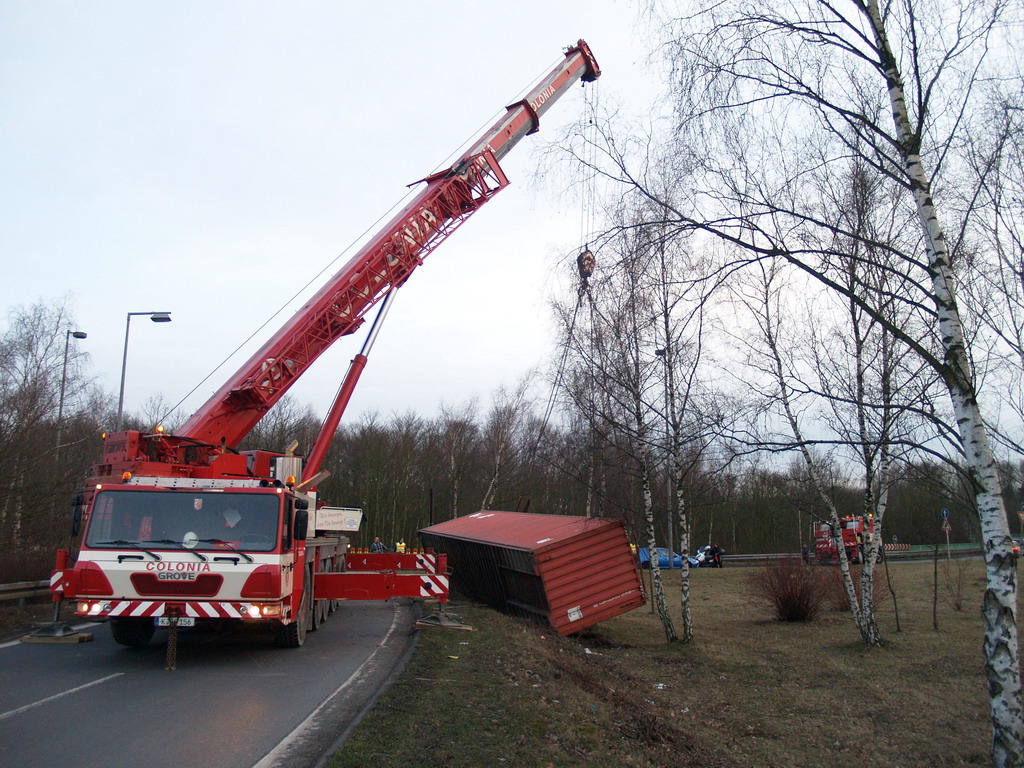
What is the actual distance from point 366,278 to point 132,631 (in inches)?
266

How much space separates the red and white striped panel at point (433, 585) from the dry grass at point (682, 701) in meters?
0.63

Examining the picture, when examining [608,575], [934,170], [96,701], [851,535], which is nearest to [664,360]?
[608,575]

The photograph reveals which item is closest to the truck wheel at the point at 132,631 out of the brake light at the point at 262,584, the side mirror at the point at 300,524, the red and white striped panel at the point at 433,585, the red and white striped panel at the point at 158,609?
the red and white striped panel at the point at 158,609

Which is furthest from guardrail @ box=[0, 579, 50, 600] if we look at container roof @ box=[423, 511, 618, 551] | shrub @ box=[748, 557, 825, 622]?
shrub @ box=[748, 557, 825, 622]

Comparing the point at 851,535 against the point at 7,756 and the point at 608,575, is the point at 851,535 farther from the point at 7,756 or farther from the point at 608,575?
the point at 7,756

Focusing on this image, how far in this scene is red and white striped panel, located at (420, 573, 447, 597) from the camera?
1216 centimetres

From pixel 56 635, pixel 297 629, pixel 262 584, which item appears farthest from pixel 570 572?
pixel 56 635

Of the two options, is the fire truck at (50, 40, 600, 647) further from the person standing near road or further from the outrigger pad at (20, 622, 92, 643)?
the person standing near road

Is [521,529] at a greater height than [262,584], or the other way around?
[521,529]

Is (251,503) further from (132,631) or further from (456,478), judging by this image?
(456,478)

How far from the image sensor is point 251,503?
966 centimetres

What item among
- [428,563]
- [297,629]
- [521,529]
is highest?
[521,529]

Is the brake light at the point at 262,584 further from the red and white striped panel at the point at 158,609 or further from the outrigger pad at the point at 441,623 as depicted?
the outrigger pad at the point at 441,623

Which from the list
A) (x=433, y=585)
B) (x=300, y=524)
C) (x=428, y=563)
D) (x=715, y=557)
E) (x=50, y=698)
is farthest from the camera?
(x=715, y=557)
